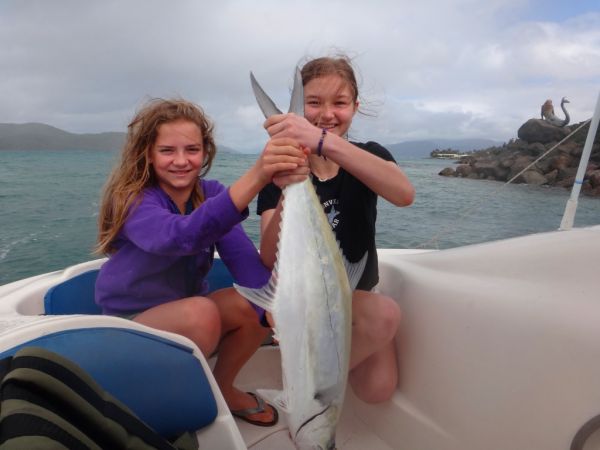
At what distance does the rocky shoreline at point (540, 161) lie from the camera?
93.0ft

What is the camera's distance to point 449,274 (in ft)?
6.51

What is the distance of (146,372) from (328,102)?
1424 millimetres

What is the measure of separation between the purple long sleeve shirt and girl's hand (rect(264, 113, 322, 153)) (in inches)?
12.7

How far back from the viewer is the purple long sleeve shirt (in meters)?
1.81

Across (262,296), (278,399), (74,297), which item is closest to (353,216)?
(262,296)

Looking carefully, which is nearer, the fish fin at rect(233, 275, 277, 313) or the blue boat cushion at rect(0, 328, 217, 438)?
the blue boat cushion at rect(0, 328, 217, 438)

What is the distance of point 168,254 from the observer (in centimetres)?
190

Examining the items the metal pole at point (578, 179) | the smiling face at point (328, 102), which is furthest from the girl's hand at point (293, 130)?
the metal pole at point (578, 179)

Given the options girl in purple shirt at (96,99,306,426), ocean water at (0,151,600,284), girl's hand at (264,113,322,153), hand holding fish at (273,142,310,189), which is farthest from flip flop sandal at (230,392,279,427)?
ocean water at (0,151,600,284)

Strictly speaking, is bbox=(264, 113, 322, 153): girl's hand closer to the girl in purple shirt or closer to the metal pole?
the girl in purple shirt

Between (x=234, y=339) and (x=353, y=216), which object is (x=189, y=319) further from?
(x=353, y=216)

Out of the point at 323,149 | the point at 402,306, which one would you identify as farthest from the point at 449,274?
the point at 323,149

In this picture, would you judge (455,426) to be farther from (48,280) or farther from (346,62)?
(48,280)

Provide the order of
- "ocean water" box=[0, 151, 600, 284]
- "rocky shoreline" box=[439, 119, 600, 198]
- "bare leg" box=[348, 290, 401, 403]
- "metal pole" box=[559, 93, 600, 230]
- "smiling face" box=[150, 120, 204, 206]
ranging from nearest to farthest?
"bare leg" box=[348, 290, 401, 403], "smiling face" box=[150, 120, 204, 206], "metal pole" box=[559, 93, 600, 230], "ocean water" box=[0, 151, 600, 284], "rocky shoreline" box=[439, 119, 600, 198]
